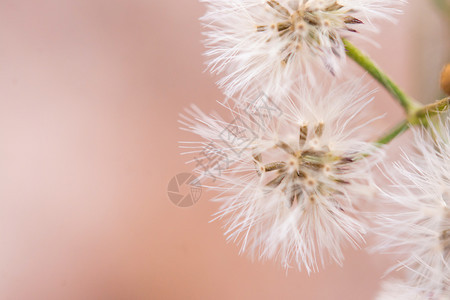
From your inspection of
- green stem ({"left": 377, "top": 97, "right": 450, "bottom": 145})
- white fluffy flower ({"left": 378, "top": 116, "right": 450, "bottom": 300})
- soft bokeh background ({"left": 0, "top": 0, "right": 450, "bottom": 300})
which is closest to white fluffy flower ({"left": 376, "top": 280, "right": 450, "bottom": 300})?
white fluffy flower ({"left": 378, "top": 116, "right": 450, "bottom": 300})

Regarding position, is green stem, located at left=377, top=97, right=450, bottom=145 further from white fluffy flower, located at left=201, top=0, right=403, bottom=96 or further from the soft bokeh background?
the soft bokeh background

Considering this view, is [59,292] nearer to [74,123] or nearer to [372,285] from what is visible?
[74,123]

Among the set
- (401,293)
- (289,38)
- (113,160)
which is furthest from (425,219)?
(113,160)

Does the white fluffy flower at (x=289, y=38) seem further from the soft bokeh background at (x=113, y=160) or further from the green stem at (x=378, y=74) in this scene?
the soft bokeh background at (x=113, y=160)

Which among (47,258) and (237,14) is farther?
(47,258)

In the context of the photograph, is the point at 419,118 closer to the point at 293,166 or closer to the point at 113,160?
the point at 293,166

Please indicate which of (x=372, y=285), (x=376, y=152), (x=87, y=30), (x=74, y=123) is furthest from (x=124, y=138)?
(x=376, y=152)
